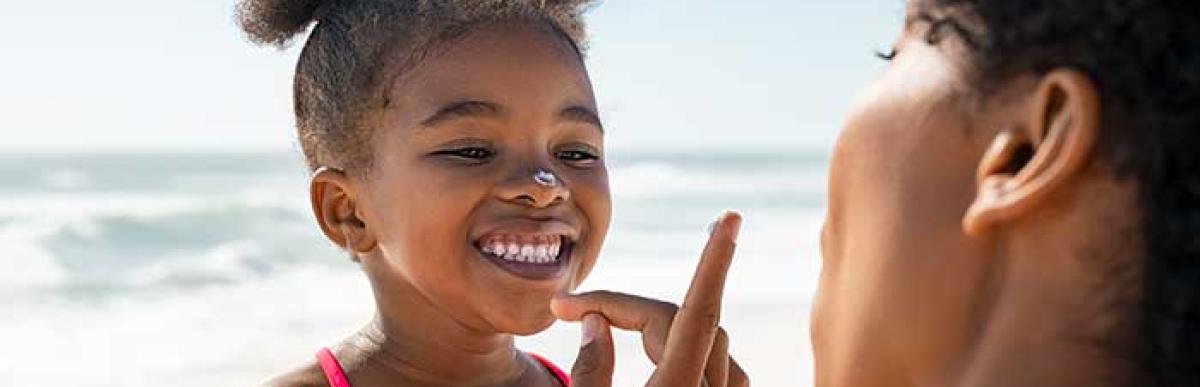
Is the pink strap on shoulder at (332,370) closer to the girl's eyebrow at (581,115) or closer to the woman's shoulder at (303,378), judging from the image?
the woman's shoulder at (303,378)

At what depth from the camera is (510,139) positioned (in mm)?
2721

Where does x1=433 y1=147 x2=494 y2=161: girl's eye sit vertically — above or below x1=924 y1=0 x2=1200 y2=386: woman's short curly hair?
above

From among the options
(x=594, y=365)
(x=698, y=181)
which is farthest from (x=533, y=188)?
(x=698, y=181)

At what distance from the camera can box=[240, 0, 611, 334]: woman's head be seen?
271cm

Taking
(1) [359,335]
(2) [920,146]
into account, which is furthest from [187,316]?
(2) [920,146]

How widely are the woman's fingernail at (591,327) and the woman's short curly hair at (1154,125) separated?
892 millimetres

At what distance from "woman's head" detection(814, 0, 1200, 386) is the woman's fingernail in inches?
26.7

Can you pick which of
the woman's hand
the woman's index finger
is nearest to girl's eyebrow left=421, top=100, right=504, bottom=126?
the woman's hand

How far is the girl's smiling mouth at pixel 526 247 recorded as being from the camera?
8.92 ft

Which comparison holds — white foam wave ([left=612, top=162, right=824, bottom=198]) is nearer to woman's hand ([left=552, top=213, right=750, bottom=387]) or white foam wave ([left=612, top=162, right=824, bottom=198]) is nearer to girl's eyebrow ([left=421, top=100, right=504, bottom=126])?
girl's eyebrow ([left=421, top=100, right=504, bottom=126])

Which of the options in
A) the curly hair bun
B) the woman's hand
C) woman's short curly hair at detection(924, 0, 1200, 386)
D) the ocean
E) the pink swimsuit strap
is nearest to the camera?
woman's short curly hair at detection(924, 0, 1200, 386)

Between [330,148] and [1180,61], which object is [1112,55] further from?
[330,148]

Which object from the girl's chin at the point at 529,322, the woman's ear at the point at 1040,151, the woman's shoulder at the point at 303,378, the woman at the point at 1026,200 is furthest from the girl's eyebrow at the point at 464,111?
the woman's ear at the point at 1040,151

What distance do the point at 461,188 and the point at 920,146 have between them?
63.3 inches
